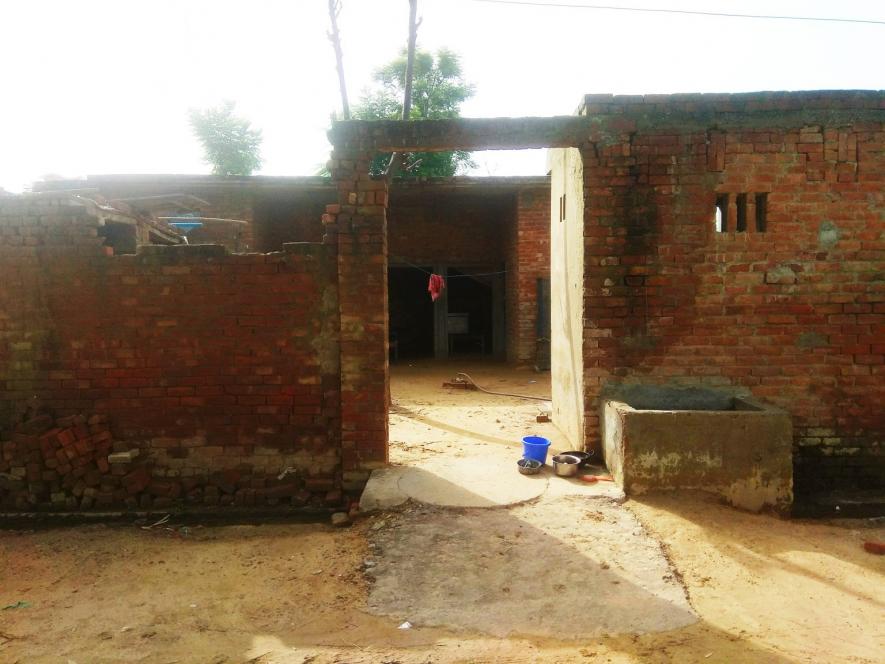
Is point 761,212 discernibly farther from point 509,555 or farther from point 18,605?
point 18,605

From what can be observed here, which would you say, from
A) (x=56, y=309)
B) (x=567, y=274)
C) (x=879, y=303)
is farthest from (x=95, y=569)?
(x=879, y=303)

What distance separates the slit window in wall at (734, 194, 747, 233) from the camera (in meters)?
5.12

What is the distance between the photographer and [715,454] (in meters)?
4.43

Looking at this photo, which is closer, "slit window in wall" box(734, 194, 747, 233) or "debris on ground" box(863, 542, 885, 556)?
"debris on ground" box(863, 542, 885, 556)

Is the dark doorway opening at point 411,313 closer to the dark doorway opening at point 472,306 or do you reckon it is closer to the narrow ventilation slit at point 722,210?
the dark doorway opening at point 472,306

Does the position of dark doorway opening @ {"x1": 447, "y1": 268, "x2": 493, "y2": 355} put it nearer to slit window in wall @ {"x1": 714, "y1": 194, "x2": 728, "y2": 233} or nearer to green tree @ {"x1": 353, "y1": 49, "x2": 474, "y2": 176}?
green tree @ {"x1": 353, "y1": 49, "x2": 474, "y2": 176}

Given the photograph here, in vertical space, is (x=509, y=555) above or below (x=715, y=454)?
below

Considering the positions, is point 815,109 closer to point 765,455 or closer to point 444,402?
point 765,455

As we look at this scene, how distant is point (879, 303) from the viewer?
511 centimetres

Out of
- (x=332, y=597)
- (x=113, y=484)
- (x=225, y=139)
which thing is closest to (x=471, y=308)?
(x=225, y=139)

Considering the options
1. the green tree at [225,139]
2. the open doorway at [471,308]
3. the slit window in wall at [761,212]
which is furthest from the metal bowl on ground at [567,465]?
the green tree at [225,139]

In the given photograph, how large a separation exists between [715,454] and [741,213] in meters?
2.24

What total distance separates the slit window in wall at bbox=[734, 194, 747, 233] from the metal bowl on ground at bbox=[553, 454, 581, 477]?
2.54 metres

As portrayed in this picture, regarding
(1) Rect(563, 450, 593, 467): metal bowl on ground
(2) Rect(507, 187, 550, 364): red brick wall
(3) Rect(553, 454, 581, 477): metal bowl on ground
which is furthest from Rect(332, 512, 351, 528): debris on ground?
(2) Rect(507, 187, 550, 364): red brick wall
